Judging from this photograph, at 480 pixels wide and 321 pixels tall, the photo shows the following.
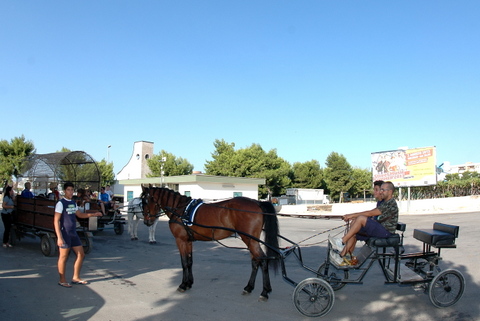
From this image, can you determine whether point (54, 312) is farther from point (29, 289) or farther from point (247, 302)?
point (247, 302)

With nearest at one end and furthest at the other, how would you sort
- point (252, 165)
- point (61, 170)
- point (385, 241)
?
point (385, 241) < point (61, 170) < point (252, 165)

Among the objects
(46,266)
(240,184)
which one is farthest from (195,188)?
(46,266)

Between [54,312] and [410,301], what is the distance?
5447 mm

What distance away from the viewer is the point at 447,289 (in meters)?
5.48

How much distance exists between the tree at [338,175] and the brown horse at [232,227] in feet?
173

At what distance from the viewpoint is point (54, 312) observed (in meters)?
5.24

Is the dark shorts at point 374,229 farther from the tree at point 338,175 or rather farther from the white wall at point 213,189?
the tree at point 338,175

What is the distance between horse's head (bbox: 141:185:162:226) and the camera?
7543mm

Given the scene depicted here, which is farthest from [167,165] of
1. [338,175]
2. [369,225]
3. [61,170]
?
[369,225]

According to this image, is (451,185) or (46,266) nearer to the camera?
(46,266)

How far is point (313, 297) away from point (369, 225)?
4.44 feet

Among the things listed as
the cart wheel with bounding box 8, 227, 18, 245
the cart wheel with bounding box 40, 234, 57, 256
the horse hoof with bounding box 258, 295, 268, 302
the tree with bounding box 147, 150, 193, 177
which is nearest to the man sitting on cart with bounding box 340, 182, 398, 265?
the horse hoof with bounding box 258, 295, 268, 302

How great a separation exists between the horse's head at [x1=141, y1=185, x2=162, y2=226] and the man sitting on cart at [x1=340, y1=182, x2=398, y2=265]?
388 centimetres

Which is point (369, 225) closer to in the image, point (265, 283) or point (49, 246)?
point (265, 283)
